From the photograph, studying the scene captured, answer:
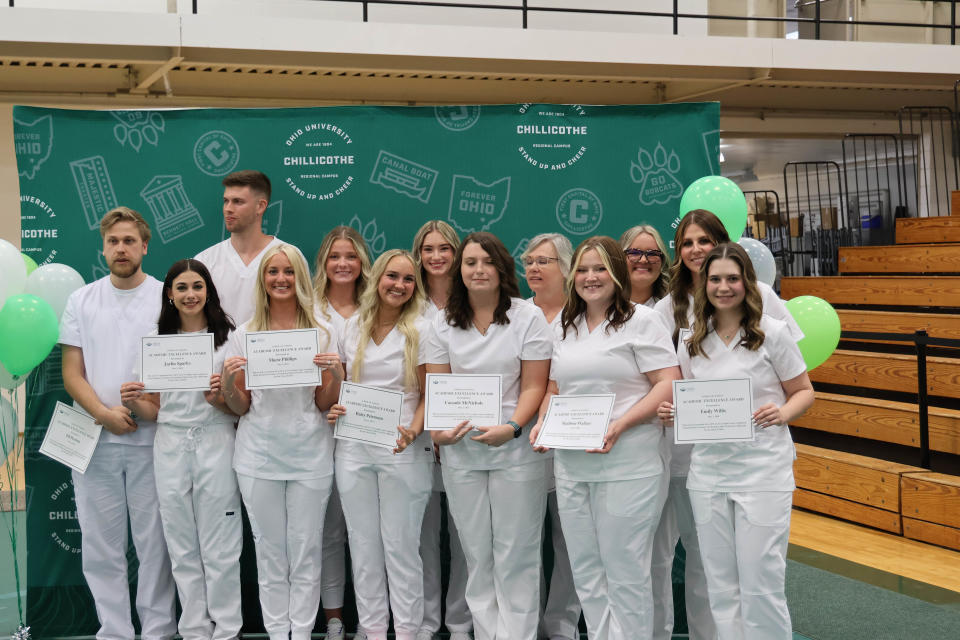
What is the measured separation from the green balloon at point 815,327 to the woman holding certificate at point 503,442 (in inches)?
39.5

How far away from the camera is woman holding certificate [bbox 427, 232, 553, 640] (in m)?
3.28

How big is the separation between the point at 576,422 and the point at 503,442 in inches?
12.5

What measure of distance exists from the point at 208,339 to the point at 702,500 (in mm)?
1760

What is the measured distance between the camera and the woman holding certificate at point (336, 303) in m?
3.60

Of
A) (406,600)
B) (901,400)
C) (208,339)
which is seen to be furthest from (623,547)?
(901,400)

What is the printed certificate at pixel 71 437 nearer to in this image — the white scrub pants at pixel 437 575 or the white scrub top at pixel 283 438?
the white scrub top at pixel 283 438

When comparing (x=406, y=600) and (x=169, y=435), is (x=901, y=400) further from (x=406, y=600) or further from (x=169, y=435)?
(x=169, y=435)

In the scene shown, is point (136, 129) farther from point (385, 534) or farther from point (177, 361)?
point (385, 534)

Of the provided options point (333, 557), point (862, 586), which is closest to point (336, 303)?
point (333, 557)

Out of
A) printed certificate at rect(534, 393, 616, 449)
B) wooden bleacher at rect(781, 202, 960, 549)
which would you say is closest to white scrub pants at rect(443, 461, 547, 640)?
printed certificate at rect(534, 393, 616, 449)

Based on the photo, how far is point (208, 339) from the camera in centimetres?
338

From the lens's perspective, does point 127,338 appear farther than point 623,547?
Yes

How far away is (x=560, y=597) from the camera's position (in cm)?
373

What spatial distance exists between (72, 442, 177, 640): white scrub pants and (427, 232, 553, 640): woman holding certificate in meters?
1.15
